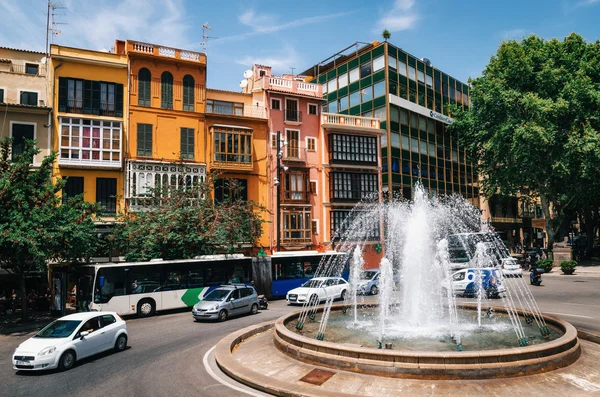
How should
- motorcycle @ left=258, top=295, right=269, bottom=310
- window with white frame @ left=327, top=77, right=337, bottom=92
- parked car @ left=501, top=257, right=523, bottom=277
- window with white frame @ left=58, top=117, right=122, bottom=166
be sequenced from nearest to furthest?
1. motorcycle @ left=258, top=295, right=269, bottom=310
2. window with white frame @ left=58, top=117, right=122, bottom=166
3. parked car @ left=501, top=257, right=523, bottom=277
4. window with white frame @ left=327, top=77, right=337, bottom=92

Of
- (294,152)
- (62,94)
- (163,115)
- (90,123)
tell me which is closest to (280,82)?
(294,152)

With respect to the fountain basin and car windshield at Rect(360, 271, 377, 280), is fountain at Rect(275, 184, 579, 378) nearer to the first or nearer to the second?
the fountain basin

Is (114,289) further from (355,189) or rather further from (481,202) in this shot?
(481,202)

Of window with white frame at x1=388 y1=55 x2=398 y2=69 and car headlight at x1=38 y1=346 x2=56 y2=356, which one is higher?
window with white frame at x1=388 y1=55 x2=398 y2=69

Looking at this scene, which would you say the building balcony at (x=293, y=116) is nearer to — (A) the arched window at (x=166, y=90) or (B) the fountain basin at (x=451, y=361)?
(A) the arched window at (x=166, y=90)

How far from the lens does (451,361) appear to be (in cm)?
1082

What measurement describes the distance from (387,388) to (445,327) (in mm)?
6426

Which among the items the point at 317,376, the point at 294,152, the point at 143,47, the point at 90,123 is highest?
the point at 143,47

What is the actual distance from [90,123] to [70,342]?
2507 cm

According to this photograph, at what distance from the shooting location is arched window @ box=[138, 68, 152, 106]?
36.6 m

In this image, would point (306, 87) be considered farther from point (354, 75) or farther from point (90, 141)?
point (90, 141)

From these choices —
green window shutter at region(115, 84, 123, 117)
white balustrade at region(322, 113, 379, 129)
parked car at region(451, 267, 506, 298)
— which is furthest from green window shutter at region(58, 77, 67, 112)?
parked car at region(451, 267, 506, 298)

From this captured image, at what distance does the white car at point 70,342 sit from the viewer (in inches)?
501

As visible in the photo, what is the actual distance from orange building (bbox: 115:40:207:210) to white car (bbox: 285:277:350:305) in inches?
584
